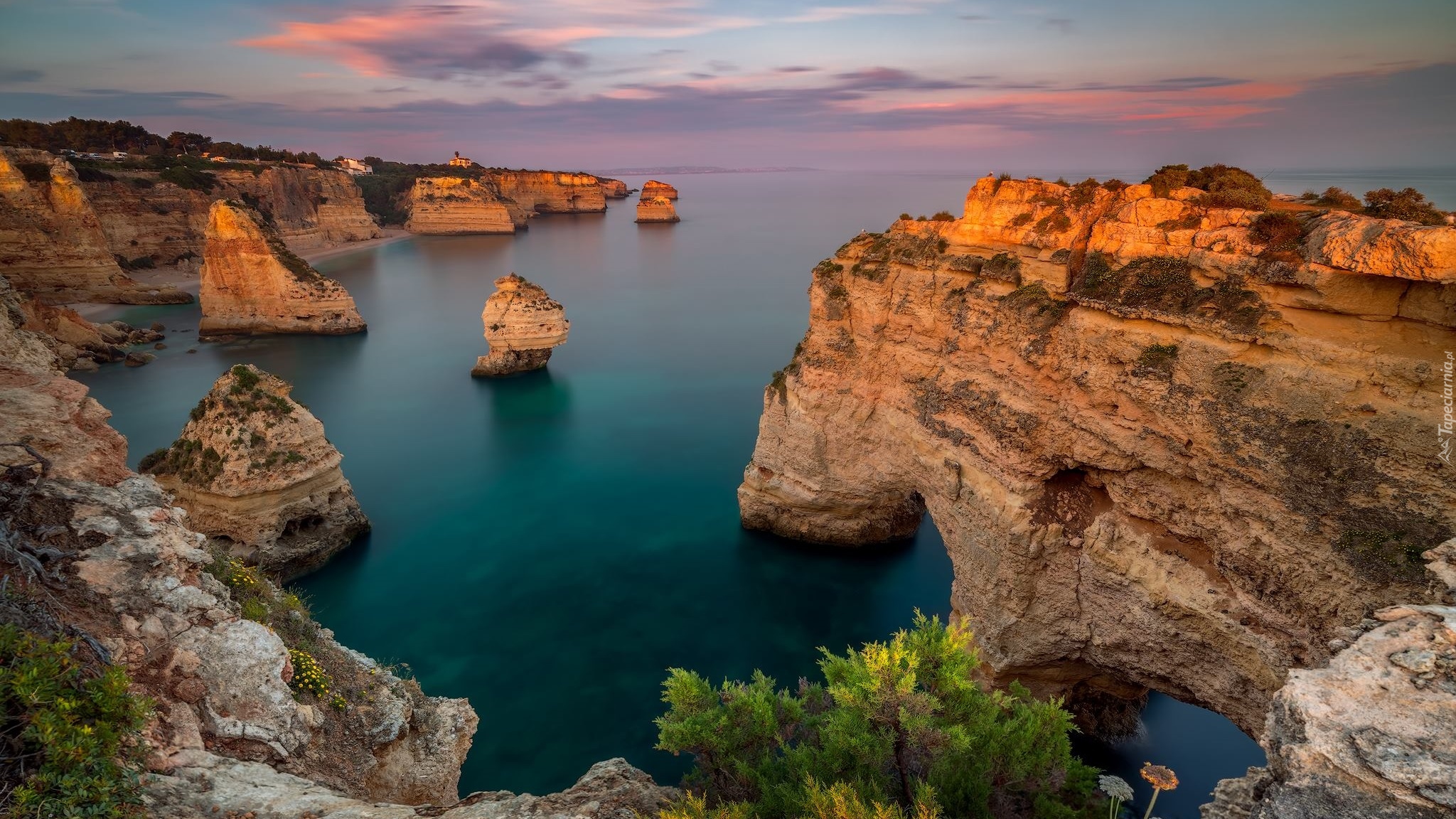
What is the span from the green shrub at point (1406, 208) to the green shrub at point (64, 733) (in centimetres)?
1675

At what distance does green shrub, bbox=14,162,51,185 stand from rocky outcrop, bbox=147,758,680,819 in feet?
210

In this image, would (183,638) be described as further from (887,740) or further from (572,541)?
(572,541)

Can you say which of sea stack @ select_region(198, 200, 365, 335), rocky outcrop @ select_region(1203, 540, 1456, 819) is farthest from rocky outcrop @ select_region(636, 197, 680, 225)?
rocky outcrop @ select_region(1203, 540, 1456, 819)

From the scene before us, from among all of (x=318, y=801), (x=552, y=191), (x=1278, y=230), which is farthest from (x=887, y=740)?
(x=552, y=191)

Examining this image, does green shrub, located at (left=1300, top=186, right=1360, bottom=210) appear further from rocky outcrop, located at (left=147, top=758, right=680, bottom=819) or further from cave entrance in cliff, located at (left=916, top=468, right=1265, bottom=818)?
rocky outcrop, located at (left=147, top=758, right=680, bottom=819)

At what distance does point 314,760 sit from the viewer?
8.26 metres

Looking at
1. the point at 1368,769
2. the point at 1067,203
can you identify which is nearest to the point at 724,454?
the point at 1067,203

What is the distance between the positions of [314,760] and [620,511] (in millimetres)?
18946

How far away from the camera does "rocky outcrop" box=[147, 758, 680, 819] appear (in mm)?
6566

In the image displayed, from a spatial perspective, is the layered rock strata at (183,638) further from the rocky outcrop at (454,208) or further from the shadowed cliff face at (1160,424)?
the rocky outcrop at (454,208)

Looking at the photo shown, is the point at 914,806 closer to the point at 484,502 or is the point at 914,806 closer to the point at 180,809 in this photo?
the point at 180,809

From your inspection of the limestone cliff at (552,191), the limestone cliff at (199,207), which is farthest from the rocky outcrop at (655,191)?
the limestone cliff at (199,207)

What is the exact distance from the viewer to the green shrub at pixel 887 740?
25.2ft

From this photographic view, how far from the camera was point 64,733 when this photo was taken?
5.70 metres
